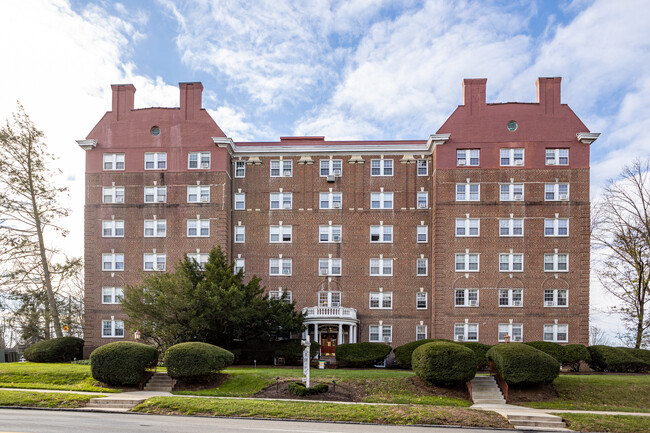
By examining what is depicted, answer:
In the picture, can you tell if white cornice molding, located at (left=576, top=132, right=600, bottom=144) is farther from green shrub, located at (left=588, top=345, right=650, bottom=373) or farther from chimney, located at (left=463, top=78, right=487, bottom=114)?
green shrub, located at (left=588, top=345, right=650, bottom=373)

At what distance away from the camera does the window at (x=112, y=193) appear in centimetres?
4138

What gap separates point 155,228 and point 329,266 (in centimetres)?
1294

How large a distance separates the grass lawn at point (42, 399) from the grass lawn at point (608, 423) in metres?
18.7

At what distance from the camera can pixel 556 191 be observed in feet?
129

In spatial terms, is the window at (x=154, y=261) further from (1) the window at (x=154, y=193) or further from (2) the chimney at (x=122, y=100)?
(2) the chimney at (x=122, y=100)

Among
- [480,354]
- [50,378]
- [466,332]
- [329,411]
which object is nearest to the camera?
[329,411]

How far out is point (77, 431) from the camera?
16062 mm

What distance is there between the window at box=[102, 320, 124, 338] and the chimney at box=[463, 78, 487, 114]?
29432 millimetres

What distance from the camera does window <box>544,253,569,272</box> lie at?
39000mm

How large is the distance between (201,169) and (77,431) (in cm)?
2683

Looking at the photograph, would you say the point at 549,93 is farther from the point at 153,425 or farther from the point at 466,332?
the point at 153,425

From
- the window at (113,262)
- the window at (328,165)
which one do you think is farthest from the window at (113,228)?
the window at (328,165)

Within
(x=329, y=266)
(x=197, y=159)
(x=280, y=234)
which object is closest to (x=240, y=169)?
(x=197, y=159)

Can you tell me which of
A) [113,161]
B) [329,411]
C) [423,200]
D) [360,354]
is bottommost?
[360,354]
